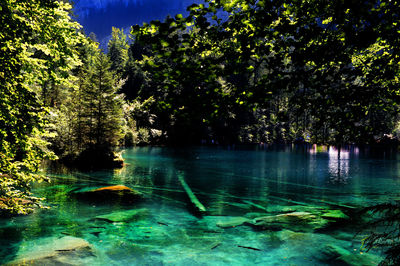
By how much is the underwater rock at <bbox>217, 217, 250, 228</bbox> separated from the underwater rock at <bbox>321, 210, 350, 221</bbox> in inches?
130

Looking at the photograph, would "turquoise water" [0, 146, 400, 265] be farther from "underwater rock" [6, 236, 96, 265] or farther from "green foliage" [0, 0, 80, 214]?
"green foliage" [0, 0, 80, 214]

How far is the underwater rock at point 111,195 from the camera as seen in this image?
46.5ft

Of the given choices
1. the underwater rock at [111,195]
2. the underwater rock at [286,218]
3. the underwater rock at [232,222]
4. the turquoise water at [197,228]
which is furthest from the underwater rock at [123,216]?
the underwater rock at [286,218]

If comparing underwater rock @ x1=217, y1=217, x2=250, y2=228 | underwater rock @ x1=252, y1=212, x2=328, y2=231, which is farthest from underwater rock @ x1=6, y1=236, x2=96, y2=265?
underwater rock @ x1=252, y1=212, x2=328, y2=231

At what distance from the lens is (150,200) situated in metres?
14.4

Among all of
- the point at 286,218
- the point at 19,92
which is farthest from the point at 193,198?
the point at 19,92

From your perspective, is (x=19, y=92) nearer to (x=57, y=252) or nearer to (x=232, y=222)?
(x=57, y=252)

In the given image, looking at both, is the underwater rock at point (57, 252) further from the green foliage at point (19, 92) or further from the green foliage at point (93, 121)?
the green foliage at point (93, 121)

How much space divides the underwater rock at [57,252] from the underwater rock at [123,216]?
2.26m

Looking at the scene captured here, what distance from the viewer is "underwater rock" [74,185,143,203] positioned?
14170 mm

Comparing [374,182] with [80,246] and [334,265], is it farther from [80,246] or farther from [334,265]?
[80,246]

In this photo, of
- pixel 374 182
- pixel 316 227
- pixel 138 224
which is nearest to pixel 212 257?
pixel 138 224

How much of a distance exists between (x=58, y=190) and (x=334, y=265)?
14.2 meters

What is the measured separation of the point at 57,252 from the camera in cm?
782
